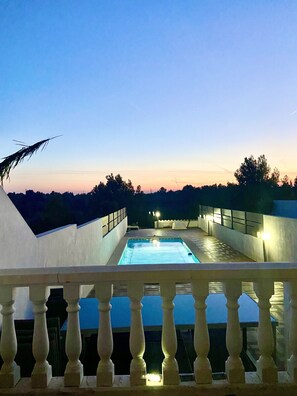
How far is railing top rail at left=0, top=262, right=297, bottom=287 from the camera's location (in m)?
1.27

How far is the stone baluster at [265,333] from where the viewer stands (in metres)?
1.28

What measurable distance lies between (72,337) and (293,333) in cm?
105

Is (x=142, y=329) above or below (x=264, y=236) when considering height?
above

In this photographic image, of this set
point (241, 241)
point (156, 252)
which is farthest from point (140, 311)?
point (156, 252)

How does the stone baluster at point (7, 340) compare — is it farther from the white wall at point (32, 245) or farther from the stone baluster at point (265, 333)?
the stone baluster at point (265, 333)

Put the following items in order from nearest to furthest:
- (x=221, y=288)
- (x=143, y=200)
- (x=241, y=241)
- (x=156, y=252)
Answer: (x=221, y=288), (x=241, y=241), (x=156, y=252), (x=143, y=200)

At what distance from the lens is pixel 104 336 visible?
4.25ft

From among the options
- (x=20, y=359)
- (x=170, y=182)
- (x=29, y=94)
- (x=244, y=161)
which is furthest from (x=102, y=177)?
(x=20, y=359)

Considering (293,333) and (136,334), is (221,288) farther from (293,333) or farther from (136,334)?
(136,334)

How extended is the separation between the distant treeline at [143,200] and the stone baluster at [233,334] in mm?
13523

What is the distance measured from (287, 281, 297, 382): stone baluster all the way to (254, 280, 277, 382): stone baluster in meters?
0.09

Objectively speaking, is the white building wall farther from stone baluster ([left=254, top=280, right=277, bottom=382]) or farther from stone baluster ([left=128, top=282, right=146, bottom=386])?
stone baluster ([left=128, top=282, right=146, bottom=386])

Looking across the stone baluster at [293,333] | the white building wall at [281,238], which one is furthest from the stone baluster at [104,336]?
the white building wall at [281,238]

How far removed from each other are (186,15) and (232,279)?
12.7 ft
